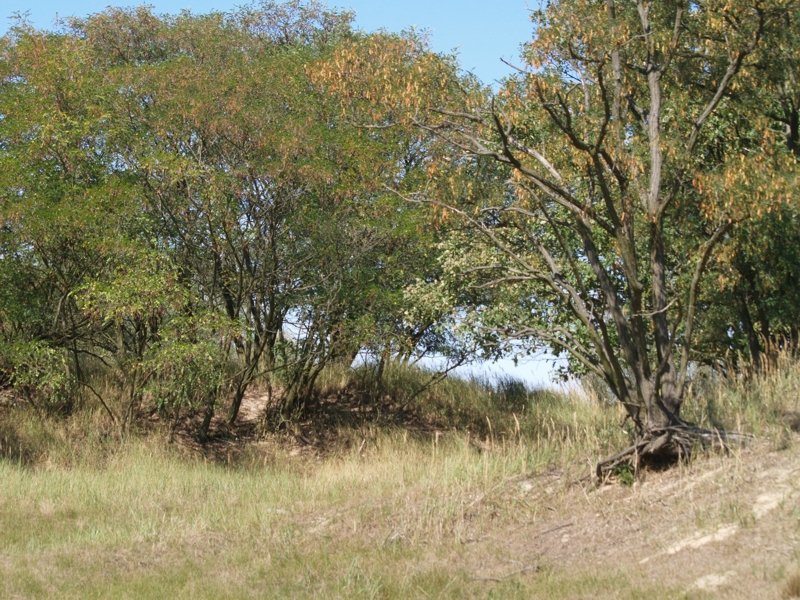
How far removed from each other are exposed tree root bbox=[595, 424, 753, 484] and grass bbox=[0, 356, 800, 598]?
1.13 feet

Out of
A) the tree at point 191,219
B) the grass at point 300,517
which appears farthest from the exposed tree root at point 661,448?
the tree at point 191,219

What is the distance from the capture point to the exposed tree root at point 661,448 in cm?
1195

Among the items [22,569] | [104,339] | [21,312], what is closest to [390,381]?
[104,339]

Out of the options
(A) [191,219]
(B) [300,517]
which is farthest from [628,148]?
(A) [191,219]

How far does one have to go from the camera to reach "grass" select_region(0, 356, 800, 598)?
9.58m

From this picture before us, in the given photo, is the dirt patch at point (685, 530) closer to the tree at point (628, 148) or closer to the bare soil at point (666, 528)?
the bare soil at point (666, 528)

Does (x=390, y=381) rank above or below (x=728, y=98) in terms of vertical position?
below

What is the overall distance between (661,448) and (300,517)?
438 cm

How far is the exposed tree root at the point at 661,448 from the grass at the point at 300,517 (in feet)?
1.13

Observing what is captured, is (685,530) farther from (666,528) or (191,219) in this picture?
(191,219)

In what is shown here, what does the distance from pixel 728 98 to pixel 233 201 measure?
29.3 ft

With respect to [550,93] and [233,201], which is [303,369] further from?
[550,93]

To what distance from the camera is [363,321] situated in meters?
20.0

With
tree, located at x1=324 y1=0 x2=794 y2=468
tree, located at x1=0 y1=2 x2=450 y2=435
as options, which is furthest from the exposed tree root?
tree, located at x1=0 y1=2 x2=450 y2=435
